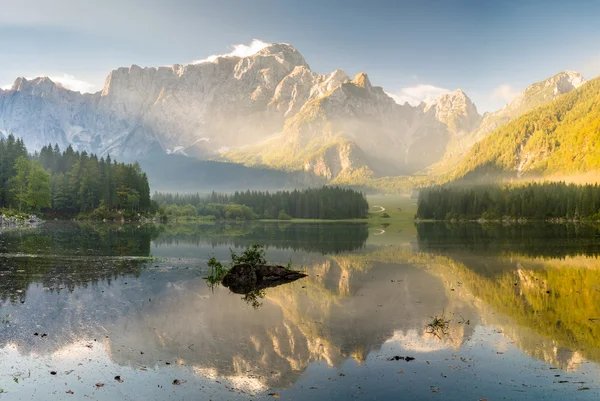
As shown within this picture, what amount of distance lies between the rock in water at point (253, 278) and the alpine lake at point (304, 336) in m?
2.12

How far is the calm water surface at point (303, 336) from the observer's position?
21.3 meters

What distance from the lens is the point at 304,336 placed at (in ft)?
95.9

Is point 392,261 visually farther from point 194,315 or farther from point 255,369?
point 255,369

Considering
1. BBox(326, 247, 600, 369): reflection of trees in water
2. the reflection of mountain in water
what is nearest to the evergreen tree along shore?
BBox(326, 247, 600, 369): reflection of trees in water

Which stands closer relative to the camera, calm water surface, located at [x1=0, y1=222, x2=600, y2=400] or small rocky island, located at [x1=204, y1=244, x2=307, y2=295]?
calm water surface, located at [x1=0, y1=222, x2=600, y2=400]

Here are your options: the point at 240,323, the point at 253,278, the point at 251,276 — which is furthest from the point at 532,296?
the point at 251,276

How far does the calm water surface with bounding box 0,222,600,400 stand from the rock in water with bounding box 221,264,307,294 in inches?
115

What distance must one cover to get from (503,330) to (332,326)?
39.6ft

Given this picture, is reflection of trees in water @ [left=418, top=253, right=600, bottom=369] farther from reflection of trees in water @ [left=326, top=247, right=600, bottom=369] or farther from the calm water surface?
the calm water surface

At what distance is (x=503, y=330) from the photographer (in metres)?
A: 30.7

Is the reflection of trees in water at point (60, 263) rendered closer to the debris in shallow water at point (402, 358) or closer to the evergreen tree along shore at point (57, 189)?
the debris in shallow water at point (402, 358)

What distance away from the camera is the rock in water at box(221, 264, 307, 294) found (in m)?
48.4

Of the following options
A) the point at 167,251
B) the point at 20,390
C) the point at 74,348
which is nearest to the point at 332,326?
the point at 74,348

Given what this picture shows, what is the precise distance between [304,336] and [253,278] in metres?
21.6
